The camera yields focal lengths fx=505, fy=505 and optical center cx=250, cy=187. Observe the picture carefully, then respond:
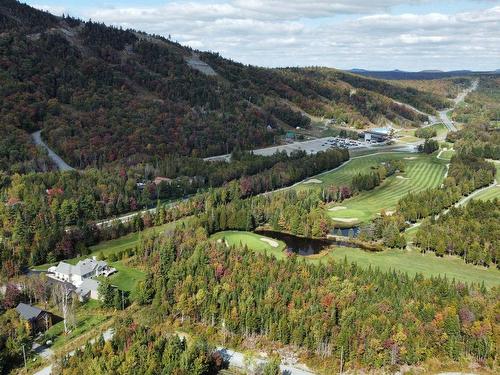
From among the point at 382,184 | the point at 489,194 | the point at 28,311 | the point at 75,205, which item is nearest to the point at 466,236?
the point at 489,194

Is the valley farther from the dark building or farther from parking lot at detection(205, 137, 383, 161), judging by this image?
parking lot at detection(205, 137, 383, 161)

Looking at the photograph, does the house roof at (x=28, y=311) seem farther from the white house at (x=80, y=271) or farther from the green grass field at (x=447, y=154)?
the green grass field at (x=447, y=154)

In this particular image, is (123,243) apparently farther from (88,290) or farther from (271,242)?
(271,242)

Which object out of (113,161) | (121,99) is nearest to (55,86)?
(121,99)

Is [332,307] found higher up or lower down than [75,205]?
lower down

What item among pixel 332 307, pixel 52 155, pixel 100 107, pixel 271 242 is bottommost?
pixel 271 242

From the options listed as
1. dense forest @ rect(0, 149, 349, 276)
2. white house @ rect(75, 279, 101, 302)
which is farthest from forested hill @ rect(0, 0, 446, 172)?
white house @ rect(75, 279, 101, 302)
